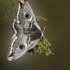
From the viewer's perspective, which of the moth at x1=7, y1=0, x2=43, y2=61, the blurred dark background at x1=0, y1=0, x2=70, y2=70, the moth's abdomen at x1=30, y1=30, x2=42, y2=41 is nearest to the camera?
the moth at x1=7, y1=0, x2=43, y2=61

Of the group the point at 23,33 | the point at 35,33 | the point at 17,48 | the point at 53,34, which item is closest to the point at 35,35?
the point at 35,33

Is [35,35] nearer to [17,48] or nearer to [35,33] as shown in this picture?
[35,33]

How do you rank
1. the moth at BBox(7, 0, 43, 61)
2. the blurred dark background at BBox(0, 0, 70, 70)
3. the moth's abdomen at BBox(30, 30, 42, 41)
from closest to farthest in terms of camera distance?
1. the moth at BBox(7, 0, 43, 61)
2. the moth's abdomen at BBox(30, 30, 42, 41)
3. the blurred dark background at BBox(0, 0, 70, 70)

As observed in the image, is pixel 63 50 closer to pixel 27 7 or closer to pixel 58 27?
pixel 58 27

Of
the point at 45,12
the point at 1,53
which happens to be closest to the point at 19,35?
the point at 1,53

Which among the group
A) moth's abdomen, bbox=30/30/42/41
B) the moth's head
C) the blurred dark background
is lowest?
the blurred dark background

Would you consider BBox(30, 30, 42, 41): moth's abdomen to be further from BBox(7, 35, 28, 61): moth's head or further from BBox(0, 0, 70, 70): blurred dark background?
BBox(0, 0, 70, 70): blurred dark background

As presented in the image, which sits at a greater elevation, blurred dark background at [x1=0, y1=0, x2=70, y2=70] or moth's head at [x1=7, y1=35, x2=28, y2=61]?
moth's head at [x1=7, y1=35, x2=28, y2=61]

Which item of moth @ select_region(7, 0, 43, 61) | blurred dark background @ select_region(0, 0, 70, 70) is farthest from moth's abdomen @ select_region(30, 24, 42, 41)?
blurred dark background @ select_region(0, 0, 70, 70)
